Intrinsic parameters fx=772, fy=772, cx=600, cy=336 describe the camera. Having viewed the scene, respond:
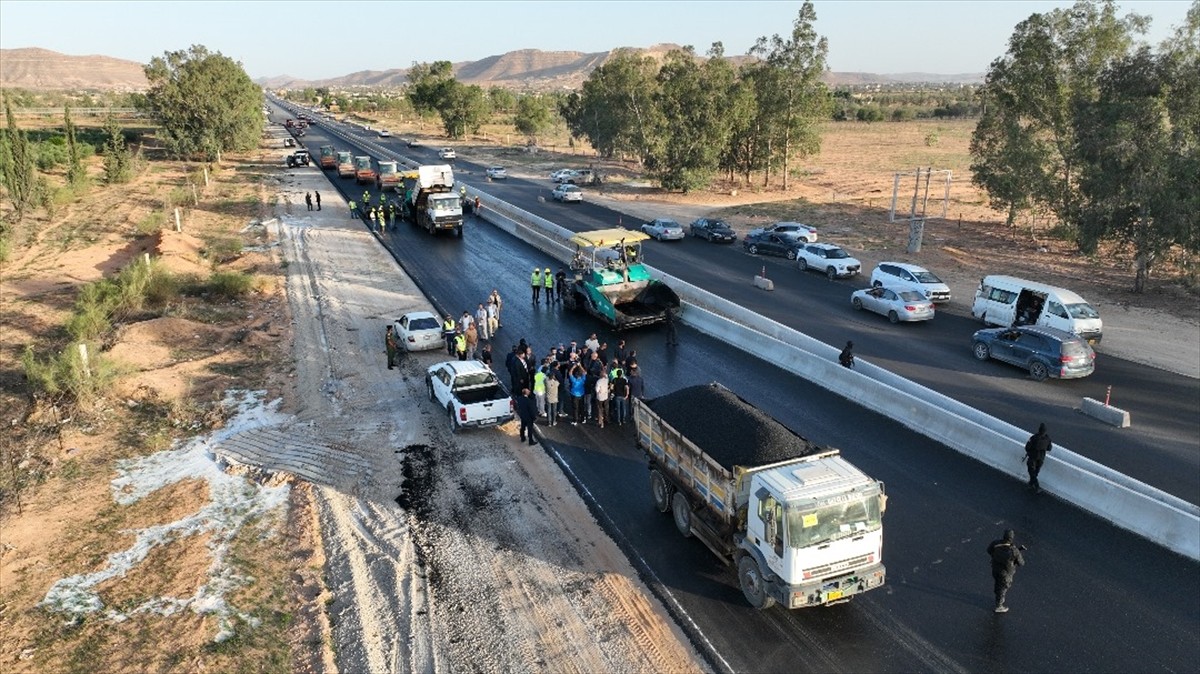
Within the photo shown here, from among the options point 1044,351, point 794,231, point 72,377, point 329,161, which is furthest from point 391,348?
point 329,161

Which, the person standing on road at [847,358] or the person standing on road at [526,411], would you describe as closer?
the person standing on road at [526,411]

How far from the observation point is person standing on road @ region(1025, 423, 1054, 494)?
43.7ft

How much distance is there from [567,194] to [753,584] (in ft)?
147

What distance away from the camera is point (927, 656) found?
9562 mm

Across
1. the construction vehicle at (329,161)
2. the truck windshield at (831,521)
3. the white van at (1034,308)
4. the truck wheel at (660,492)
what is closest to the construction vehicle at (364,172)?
the construction vehicle at (329,161)

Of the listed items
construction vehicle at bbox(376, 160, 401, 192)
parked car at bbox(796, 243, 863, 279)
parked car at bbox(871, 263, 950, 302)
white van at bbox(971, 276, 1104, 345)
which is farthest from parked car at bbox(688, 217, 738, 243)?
construction vehicle at bbox(376, 160, 401, 192)

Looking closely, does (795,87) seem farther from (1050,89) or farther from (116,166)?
(116,166)

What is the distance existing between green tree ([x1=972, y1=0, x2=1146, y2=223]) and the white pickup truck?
88.3ft

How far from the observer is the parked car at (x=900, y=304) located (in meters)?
25.0

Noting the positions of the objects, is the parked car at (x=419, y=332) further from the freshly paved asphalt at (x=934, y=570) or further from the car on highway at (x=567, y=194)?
the car on highway at (x=567, y=194)

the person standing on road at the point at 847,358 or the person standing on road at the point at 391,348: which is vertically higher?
the person standing on road at the point at 847,358

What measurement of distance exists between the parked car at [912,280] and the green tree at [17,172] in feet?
152

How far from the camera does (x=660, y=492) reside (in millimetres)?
12969

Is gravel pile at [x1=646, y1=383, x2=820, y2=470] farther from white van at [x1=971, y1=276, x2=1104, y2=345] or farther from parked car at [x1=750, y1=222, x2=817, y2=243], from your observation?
parked car at [x1=750, y1=222, x2=817, y2=243]
